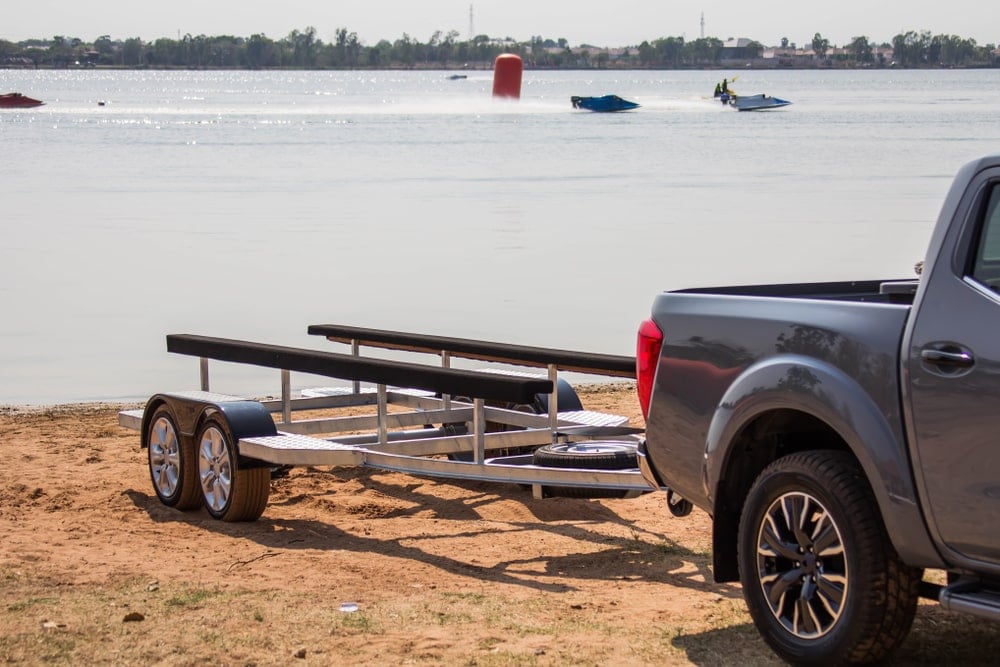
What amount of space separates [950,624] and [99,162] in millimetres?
54755

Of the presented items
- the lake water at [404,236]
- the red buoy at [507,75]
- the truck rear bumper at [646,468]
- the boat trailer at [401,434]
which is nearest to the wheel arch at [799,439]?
the truck rear bumper at [646,468]

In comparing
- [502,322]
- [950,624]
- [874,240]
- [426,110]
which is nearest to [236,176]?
[874,240]

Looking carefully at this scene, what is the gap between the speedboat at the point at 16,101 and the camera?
119 m

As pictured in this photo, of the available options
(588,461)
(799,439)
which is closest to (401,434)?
(588,461)

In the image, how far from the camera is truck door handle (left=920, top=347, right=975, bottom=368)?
486cm

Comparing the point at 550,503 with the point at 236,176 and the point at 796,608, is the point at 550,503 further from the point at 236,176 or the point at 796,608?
the point at 236,176

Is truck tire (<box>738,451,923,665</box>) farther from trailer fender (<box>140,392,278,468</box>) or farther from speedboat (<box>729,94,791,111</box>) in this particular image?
speedboat (<box>729,94,791,111</box>)

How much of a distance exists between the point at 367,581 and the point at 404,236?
22.1m

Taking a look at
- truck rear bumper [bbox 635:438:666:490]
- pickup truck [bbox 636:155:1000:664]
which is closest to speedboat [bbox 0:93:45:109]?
truck rear bumper [bbox 635:438:666:490]

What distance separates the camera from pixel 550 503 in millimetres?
9156

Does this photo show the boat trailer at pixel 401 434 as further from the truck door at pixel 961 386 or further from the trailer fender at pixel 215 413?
the truck door at pixel 961 386

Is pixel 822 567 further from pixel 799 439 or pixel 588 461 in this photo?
pixel 588 461

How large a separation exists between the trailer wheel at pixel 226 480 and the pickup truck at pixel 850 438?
307 centimetres

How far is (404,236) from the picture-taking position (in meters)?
29.1
